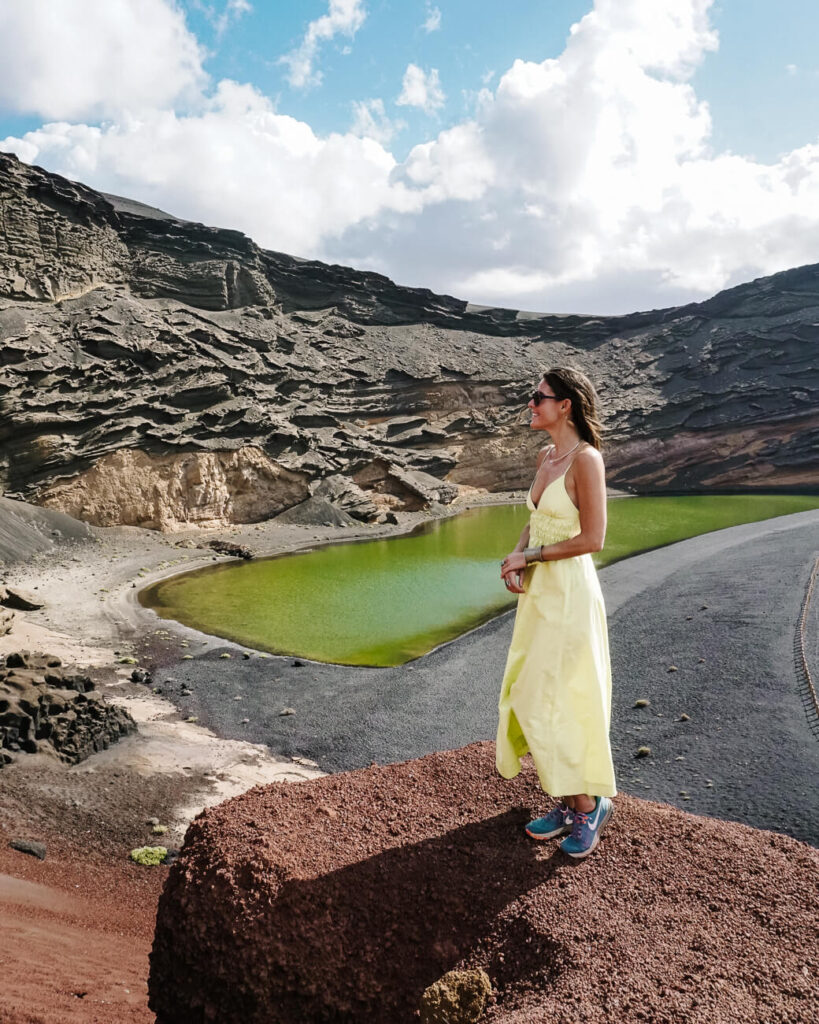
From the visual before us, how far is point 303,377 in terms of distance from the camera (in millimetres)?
45125

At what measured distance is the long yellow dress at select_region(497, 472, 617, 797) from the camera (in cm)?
370

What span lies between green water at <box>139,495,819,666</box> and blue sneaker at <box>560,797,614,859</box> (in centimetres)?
1202

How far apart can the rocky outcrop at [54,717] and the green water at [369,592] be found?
5.76m

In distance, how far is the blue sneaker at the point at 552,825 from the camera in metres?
3.69

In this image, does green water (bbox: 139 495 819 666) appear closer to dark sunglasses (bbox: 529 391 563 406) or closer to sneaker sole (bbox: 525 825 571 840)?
sneaker sole (bbox: 525 825 571 840)

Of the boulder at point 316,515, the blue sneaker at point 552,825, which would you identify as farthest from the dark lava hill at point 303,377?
the blue sneaker at point 552,825

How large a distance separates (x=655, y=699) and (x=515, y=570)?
846 cm

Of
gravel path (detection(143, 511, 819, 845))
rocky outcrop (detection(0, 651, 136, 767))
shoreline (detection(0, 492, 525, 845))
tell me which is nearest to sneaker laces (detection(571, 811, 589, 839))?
gravel path (detection(143, 511, 819, 845))

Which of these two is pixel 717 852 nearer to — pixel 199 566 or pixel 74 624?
pixel 74 624

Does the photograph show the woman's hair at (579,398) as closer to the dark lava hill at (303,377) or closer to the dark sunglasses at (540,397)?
the dark sunglasses at (540,397)

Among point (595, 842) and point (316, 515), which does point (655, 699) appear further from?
point (316, 515)

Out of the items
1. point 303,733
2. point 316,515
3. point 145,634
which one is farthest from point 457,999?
point 316,515

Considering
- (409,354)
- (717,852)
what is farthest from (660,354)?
(717,852)

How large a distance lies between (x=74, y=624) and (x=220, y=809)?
640 inches
